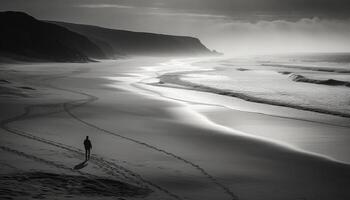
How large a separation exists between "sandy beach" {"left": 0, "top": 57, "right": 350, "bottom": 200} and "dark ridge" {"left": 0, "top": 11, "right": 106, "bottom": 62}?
89.3 meters

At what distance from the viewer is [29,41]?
389ft

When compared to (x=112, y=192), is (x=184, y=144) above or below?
above

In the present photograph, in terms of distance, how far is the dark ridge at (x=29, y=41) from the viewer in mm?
110419

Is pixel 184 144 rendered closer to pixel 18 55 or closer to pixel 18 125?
pixel 18 125

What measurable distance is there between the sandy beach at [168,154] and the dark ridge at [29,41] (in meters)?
89.3

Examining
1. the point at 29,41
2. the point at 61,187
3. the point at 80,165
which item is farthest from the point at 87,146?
the point at 29,41

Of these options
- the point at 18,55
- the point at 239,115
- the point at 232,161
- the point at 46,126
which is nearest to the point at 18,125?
the point at 46,126

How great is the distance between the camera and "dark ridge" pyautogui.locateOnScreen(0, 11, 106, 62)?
362ft

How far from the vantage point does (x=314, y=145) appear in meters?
17.2

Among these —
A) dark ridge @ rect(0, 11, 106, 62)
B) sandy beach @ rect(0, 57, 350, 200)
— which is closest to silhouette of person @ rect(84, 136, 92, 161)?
sandy beach @ rect(0, 57, 350, 200)

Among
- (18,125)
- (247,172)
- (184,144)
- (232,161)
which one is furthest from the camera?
(18,125)

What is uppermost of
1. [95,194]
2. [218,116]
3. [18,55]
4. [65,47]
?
[65,47]

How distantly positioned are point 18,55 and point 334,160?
10353 cm

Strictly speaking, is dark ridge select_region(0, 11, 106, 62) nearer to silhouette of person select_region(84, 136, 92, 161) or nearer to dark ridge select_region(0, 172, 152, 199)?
silhouette of person select_region(84, 136, 92, 161)
